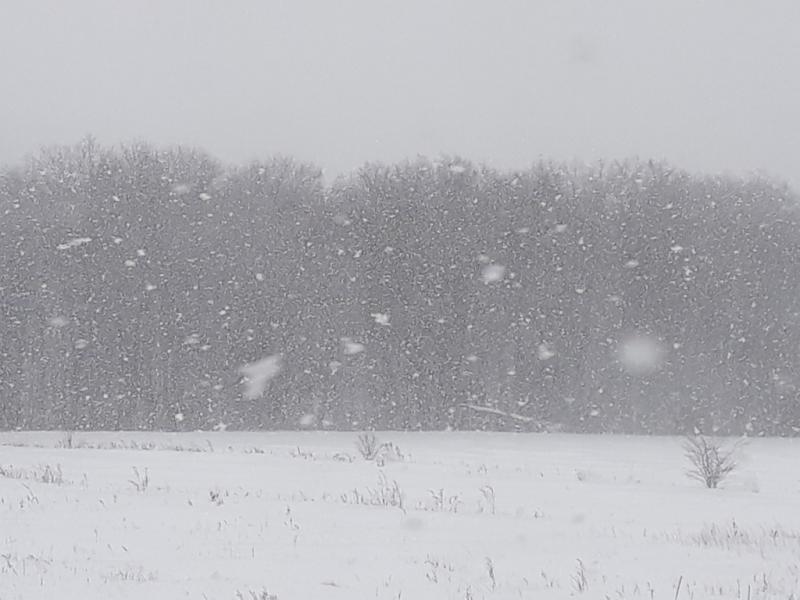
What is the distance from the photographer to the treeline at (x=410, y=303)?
36156mm

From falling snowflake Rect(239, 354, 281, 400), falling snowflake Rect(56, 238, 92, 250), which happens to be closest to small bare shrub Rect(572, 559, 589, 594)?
falling snowflake Rect(239, 354, 281, 400)

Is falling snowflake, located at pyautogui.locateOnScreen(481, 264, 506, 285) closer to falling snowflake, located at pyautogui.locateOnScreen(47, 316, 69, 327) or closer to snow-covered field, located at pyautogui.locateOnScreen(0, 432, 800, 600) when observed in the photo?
falling snowflake, located at pyautogui.locateOnScreen(47, 316, 69, 327)

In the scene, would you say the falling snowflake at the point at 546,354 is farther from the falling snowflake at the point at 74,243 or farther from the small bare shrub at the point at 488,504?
the small bare shrub at the point at 488,504

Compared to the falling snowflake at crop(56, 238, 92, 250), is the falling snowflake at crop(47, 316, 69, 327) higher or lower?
lower

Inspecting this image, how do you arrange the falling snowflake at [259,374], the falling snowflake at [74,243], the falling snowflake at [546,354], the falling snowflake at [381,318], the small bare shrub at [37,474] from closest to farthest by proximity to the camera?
the small bare shrub at [37,474] → the falling snowflake at [546,354] → the falling snowflake at [259,374] → the falling snowflake at [381,318] → the falling snowflake at [74,243]

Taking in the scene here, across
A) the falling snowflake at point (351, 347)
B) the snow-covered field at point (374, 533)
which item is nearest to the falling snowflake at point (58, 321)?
the falling snowflake at point (351, 347)

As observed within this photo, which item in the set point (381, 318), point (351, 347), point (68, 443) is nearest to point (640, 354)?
point (381, 318)

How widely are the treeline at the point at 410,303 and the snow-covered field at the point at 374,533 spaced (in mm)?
17329

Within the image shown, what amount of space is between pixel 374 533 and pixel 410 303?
28.1 m

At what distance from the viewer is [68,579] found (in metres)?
7.41

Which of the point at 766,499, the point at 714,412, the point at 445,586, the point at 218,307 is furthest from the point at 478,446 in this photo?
the point at 445,586

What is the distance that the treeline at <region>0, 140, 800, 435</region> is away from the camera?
1423 inches

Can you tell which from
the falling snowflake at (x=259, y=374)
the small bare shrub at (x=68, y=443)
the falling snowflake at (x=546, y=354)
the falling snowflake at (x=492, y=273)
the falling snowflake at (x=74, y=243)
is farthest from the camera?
the falling snowflake at (x=74, y=243)

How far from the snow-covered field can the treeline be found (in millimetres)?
17329
